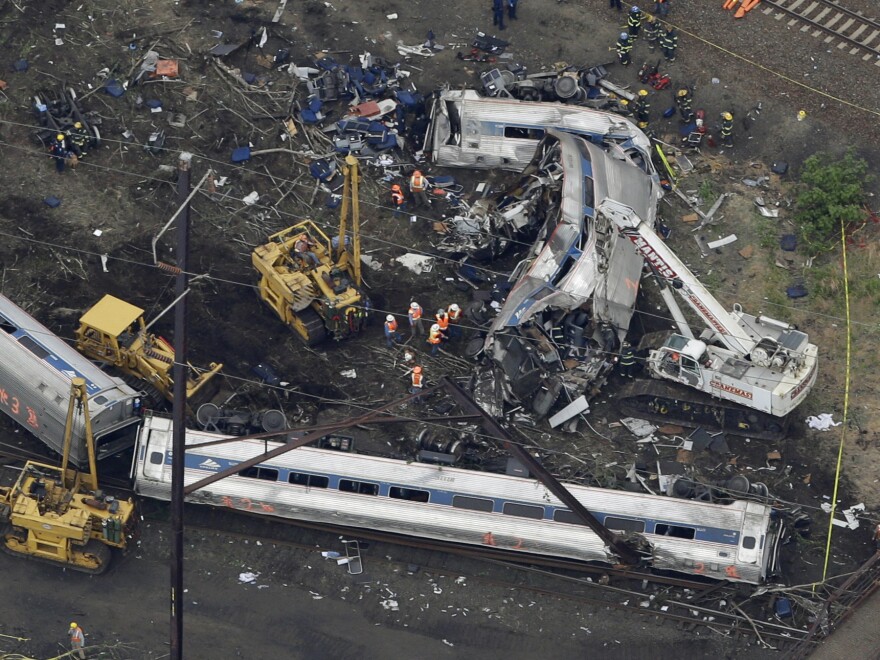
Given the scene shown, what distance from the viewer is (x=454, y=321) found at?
38.9 m

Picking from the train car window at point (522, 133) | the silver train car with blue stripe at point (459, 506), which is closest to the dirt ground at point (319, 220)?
the train car window at point (522, 133)

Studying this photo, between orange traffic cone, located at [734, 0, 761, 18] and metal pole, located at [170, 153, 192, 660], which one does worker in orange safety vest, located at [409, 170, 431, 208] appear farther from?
→ metal pole, located at [170, 153, 192, 660]

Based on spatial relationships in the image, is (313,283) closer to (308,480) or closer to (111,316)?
(111,316)

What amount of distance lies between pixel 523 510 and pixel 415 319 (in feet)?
20.1

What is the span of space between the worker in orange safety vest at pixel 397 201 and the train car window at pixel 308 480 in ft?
30.1

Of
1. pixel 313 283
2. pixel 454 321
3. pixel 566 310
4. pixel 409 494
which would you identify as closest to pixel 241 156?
pixel 313 283

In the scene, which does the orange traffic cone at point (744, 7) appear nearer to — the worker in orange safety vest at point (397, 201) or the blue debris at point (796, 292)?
the blue debris at point (796, 292)

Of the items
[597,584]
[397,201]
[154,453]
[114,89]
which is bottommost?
[597,584]

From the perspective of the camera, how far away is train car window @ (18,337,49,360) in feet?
118

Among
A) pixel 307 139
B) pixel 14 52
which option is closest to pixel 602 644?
pixel 307 139

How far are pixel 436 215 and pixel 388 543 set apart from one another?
9.84m

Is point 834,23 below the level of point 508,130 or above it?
above

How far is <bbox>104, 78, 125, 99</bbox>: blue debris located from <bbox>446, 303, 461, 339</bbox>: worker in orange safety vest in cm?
1188

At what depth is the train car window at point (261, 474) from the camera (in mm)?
35219
